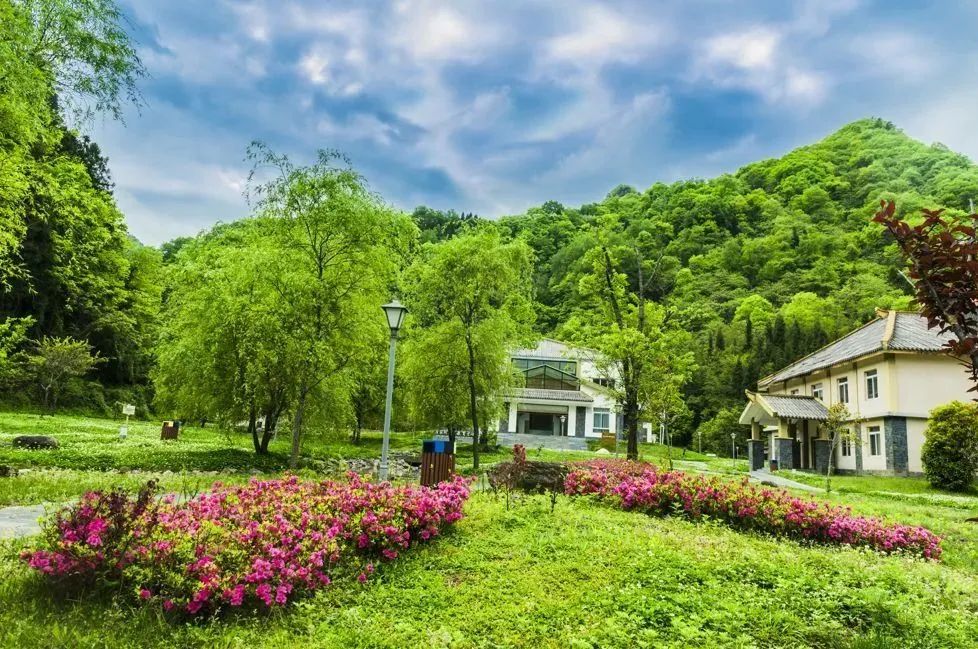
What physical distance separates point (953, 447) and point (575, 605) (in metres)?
19.7

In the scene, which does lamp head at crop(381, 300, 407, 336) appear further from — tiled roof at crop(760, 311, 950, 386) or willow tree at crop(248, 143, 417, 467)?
tiled roof at crop(760, 311, 950, 386)

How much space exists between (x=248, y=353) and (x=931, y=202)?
5252cm

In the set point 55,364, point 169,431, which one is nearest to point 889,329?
point 169,431

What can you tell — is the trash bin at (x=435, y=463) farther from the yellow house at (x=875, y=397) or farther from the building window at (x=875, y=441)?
the building window at (x=875, y=441)

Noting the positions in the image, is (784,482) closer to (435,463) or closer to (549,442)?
(435,463)

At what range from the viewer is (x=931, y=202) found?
46.7 meters

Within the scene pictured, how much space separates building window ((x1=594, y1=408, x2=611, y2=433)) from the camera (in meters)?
45.4

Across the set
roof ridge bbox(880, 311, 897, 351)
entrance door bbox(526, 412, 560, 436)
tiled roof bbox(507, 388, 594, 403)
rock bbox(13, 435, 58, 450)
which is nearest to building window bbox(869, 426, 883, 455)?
roof ridge bbox(880, 311, 897, 351)

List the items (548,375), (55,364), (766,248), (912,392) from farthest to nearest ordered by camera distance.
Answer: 1. (766,248)
2. (548,375)
3. (55,364)
4. (912,392)

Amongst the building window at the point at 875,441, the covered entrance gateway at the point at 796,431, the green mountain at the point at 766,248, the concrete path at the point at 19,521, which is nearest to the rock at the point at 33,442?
the concrete path at the point at 19,521

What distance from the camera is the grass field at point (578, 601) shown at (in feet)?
13.6

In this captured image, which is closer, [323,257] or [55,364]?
[323,257]

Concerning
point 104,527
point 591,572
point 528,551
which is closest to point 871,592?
point 591,572

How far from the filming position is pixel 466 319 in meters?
18.7
